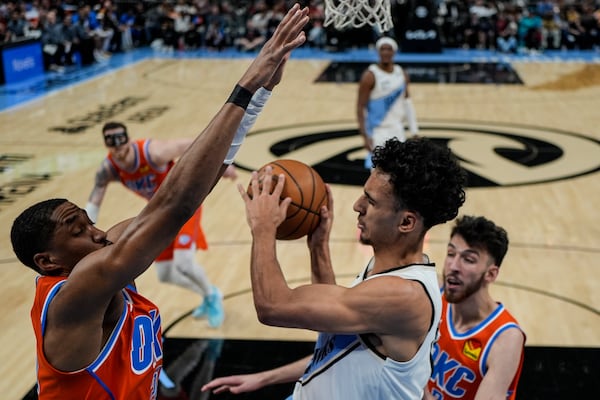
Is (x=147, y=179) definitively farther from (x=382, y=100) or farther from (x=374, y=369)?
(x=374, y=369)

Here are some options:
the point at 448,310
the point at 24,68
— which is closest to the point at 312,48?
the point at 24,68

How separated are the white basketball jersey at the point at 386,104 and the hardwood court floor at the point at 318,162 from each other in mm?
1053

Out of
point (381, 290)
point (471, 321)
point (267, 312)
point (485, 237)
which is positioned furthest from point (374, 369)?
point (485, 237)

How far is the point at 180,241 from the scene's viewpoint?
19.6ft

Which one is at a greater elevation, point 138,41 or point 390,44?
point 390,44

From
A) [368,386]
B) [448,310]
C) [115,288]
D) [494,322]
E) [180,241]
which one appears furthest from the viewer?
[180,241]

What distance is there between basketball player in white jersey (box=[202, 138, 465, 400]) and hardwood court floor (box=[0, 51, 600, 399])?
3.30 m

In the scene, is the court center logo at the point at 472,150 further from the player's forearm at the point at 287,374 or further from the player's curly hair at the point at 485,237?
the player's forearm at the point at 287,374

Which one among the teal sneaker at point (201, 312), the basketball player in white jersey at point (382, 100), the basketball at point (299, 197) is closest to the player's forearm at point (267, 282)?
the basketball at point (299, 197)

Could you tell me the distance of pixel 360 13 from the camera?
189 inches

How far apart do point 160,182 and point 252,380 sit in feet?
10.5

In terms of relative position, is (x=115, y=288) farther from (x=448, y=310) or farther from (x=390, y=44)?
(x=390, y=44)

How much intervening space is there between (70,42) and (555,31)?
13700 millimetres

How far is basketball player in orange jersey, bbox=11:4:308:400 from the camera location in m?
2.12
